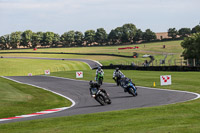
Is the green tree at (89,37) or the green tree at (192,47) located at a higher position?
the green tree at (89,37)

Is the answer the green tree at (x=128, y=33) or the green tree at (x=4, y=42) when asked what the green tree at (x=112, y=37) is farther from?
the green tree at (x=4, y=42)

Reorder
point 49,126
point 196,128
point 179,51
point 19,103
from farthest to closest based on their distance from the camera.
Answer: point 179,51, point 19,103, point 49,126, point 196,128

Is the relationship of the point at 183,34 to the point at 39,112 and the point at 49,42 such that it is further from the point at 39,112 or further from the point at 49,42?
the point at 39,112

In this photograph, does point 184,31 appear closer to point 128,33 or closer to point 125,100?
point 128,33

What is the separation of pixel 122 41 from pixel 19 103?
15819 centimetres

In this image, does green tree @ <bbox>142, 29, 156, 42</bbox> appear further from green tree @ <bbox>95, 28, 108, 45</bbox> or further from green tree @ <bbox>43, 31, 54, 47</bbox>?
green tree @ <bbox>43, 31, 54, 47</bbox>

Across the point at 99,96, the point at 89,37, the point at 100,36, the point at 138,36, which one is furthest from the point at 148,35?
the point at 99,96

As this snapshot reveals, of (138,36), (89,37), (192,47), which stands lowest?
(192,47)

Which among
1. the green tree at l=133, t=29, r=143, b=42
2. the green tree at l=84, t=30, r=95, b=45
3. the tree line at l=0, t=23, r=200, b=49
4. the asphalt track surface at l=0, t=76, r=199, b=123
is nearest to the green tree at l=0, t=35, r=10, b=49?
the tree line at l=0, t=23, r=200, b=49

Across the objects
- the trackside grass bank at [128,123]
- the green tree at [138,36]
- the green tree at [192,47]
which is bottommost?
the trackside grass bank at [128,123]

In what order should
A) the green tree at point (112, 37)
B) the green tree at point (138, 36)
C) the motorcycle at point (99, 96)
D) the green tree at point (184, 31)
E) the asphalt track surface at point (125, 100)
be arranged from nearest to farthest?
1. the asphalt track surface at point (125, 100)
2. the motorcycle at point (99, 96)
3. the green tree at point (184, 31)
4. the green tree at point (138, 36)
5. the green tree at point (112, 37)

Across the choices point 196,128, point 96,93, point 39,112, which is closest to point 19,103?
point 39,112

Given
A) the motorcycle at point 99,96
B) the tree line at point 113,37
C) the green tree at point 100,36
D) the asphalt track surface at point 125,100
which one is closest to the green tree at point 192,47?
the asphalt track surface at point 125,100

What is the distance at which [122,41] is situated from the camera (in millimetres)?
175500
